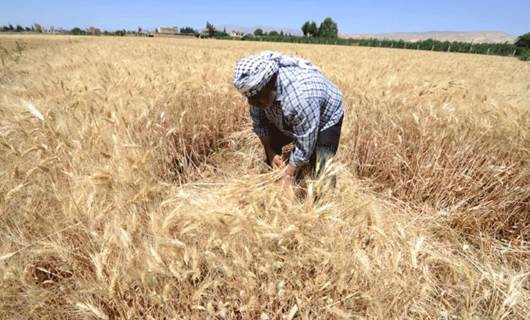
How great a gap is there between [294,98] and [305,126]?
0.65 feet

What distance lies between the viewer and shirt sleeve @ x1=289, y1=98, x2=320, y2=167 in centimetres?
193

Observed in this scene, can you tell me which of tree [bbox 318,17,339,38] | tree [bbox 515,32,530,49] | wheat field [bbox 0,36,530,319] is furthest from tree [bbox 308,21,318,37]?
wheat field [bbox 0,36,530,319]

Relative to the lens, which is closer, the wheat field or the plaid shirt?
the wheat field

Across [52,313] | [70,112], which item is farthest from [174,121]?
[52,313]

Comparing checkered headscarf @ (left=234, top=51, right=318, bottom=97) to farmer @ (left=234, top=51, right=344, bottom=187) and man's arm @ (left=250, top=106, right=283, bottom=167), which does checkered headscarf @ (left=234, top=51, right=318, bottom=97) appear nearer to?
farmer @ (left=234, top=51, right=344, bottom=187)

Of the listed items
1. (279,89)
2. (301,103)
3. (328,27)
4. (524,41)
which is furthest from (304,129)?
(328,27)

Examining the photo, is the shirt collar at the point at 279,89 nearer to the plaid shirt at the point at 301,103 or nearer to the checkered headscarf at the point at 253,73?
the plaid shirt at the point at 301,103

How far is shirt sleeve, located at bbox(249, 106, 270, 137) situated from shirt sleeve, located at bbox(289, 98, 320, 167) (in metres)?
0.49

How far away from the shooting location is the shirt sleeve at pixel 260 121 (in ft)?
8.01

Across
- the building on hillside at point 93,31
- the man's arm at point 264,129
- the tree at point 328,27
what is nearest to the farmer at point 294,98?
the man's arm at point 264,129

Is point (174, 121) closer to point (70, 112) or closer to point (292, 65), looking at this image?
point (70, 112)

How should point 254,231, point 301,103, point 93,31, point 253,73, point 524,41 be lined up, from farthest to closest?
point 93,31 → point 524,41 → point 301,103 → point 253,73 → point 254,231

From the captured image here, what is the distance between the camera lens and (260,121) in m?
2.47

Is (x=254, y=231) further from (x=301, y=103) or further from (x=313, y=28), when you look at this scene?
(x=313, y=28)
